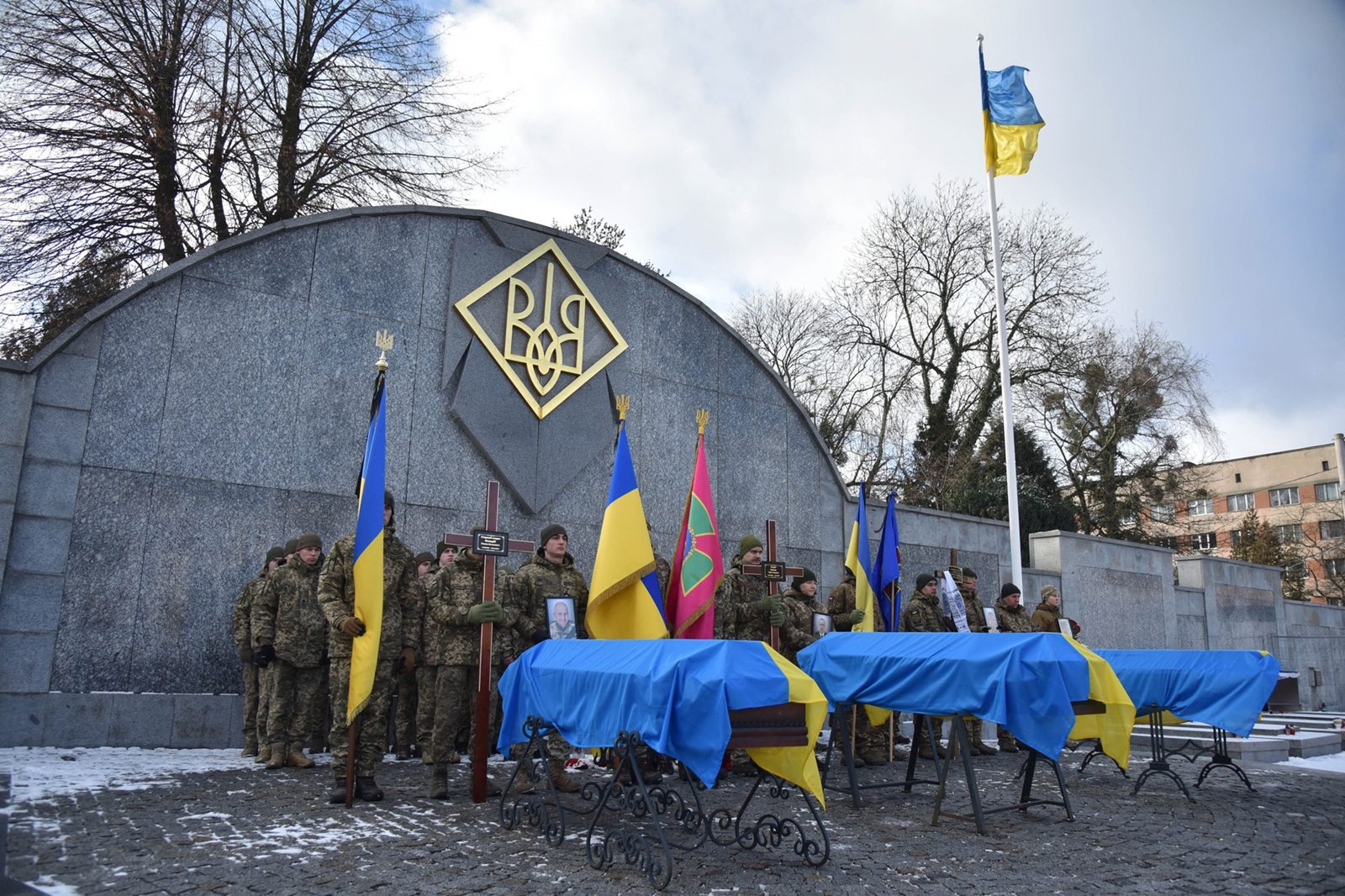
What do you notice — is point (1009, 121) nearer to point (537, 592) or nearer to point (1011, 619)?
point (1011, 619)

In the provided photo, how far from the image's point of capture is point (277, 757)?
7.56 m

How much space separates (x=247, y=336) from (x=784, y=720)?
6.79 meters

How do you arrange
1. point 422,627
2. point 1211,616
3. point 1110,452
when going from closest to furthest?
point 422,627 < point 1211,616 < point 1110,452

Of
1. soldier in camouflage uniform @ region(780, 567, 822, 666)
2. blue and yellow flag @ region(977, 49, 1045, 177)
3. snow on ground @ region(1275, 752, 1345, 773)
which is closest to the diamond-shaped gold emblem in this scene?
soldier in camouflage uniform @ region(780, 567, 822, 666)

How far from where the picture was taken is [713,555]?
8.27m

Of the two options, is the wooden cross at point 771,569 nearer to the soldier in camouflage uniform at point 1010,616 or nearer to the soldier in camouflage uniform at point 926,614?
the soldier in camouflage uniform at point 926,614

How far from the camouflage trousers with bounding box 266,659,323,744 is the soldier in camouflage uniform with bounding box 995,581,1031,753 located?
24.0ft

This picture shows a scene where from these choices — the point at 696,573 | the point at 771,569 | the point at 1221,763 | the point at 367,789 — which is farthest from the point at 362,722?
the point at 1221,763

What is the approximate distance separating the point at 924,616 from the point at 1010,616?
129 cm

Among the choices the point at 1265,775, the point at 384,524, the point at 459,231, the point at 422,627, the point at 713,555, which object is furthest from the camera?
the point at 459,231

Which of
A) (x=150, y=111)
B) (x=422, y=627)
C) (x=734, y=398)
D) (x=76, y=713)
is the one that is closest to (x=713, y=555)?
(x=422, y=627)

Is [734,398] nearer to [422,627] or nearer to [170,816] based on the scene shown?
[422,627]

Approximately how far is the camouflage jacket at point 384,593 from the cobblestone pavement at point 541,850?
42.5 inches

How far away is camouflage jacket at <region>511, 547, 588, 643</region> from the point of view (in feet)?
24.0
